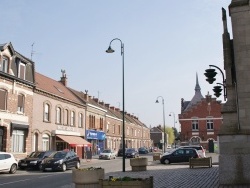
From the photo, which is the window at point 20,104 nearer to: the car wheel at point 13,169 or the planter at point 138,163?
the car wheel at point 13,169

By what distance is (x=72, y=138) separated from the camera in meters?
41.7

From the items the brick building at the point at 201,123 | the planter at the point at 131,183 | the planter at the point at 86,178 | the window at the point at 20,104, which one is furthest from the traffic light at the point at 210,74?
the brick building at the point at 201,123

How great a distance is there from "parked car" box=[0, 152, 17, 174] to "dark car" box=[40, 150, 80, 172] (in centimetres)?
242

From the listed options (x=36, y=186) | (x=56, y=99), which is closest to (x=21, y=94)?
(x=56, y=99)

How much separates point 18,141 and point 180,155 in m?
14.9

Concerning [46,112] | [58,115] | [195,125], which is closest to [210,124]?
[195,125]

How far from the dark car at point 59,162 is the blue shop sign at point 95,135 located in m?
21.0

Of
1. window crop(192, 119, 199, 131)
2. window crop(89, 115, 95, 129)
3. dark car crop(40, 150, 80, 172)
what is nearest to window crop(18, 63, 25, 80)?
dark car crop(40, 150, 80, 172)

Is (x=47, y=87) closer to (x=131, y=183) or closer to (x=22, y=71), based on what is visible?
(x=22, y=71)

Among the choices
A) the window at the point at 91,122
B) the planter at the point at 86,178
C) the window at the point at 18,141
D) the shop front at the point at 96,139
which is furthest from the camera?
the window at the point at 91,122

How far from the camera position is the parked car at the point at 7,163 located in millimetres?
23161

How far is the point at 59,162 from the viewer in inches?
1023

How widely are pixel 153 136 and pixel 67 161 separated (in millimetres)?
100946

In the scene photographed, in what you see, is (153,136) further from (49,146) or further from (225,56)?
(225,56)
